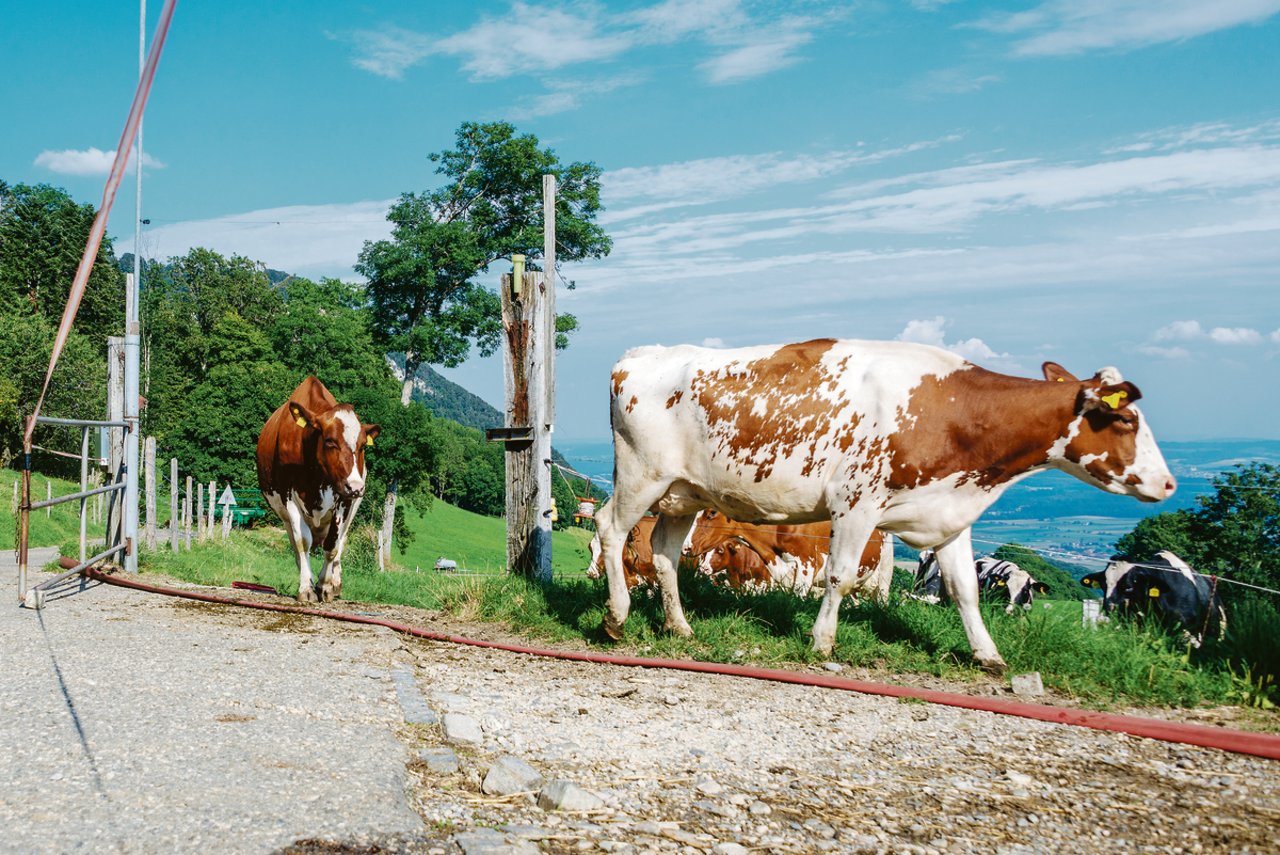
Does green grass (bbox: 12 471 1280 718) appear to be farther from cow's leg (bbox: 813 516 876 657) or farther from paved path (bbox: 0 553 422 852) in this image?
paved path (bbox: 0 553 422 852)

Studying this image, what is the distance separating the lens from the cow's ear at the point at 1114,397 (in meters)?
6.93

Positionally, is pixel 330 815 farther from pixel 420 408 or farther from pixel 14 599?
pixel 420 408

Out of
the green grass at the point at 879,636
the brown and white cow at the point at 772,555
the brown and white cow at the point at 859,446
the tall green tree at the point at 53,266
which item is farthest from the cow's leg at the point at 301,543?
the tall green tree at the point at 53,266

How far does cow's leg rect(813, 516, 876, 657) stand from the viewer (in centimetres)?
741

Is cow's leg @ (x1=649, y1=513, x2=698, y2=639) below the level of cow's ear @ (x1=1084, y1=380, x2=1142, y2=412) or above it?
below

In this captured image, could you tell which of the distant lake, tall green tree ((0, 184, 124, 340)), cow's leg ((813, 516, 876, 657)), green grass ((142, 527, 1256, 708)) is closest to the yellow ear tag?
green grass ((142, 527, 1256, 708))

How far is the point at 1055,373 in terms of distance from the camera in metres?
7.77

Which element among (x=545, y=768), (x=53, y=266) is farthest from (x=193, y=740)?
(x=53, y=266)

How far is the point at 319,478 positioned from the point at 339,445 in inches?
22.5

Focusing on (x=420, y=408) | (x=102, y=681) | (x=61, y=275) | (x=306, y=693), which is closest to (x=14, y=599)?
(x=102, y=681)

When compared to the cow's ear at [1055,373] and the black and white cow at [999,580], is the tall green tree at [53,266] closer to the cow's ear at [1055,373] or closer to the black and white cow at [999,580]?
the black and white cow at [999,580]

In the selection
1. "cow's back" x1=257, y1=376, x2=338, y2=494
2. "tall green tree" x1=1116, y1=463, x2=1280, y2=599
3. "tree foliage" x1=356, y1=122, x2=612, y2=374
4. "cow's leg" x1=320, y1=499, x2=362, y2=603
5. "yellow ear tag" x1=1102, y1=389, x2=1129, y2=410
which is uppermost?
"tree foliage" x1=356, y1=122, x2=612, y2=374

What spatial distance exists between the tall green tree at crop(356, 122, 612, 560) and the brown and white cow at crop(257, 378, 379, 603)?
91.0 feet

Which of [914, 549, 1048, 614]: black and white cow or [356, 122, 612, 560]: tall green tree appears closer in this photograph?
[914, 549, 1048, 614]: black and white cow
